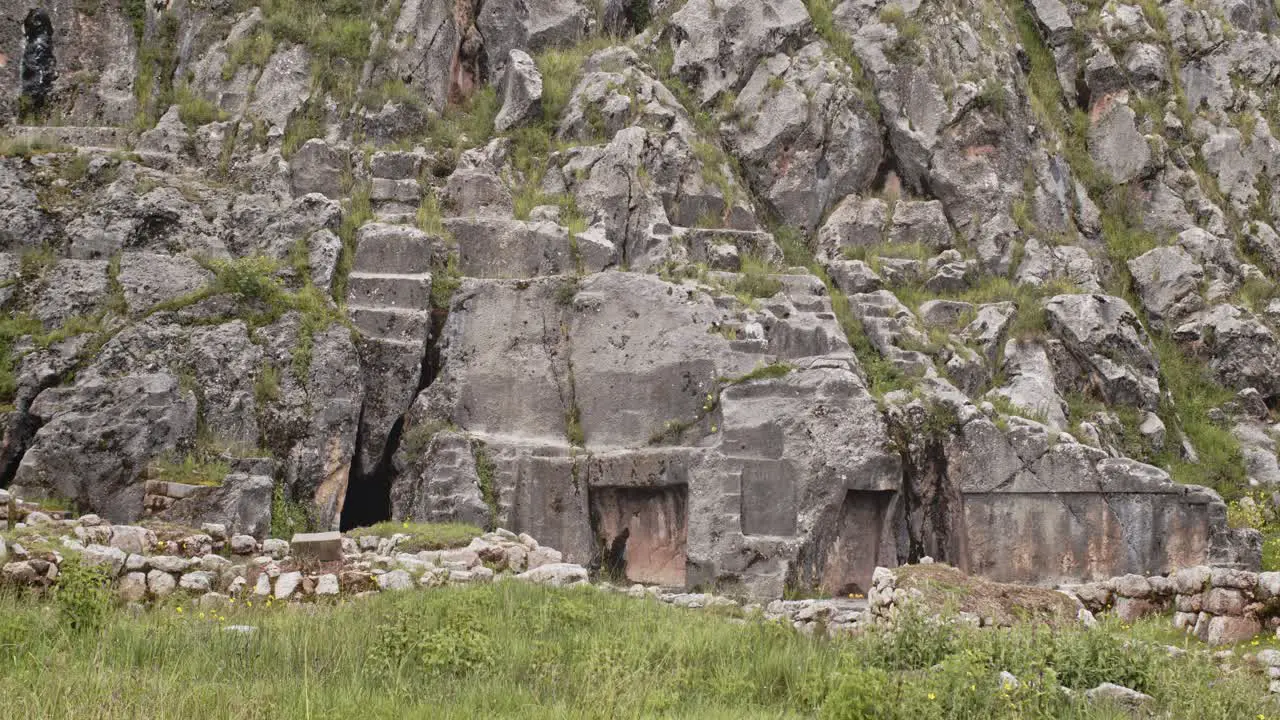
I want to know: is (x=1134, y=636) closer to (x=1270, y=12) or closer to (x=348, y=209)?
(x=348, y=209)

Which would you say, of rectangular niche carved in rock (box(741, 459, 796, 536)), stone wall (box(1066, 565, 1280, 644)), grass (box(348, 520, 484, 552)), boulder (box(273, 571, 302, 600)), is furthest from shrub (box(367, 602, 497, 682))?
rectangular niche carved in rock (box(741, 459, 796, 536))

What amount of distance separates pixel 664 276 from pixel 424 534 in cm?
834

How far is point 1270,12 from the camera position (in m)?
38.3

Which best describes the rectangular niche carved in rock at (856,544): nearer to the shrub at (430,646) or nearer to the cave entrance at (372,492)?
the cave entrance at (372,492)

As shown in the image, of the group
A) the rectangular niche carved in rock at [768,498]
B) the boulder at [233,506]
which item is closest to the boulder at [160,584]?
the boulder at [233,506]

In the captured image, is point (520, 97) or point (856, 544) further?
point (520, 97)

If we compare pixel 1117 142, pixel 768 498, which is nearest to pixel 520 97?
pixel 768 498

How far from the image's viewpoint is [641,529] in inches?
805

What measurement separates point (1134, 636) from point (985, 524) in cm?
985

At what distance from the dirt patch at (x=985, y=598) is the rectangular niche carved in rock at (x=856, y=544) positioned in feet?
16.4

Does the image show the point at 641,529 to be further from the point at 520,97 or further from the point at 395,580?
the point at 520,97

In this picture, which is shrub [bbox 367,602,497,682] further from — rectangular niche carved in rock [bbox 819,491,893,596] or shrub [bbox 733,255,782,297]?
shrub [bbox 733,255,782,297]

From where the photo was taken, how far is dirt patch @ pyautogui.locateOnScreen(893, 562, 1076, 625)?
1325cm

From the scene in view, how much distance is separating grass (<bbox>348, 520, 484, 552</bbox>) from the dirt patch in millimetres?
6518
